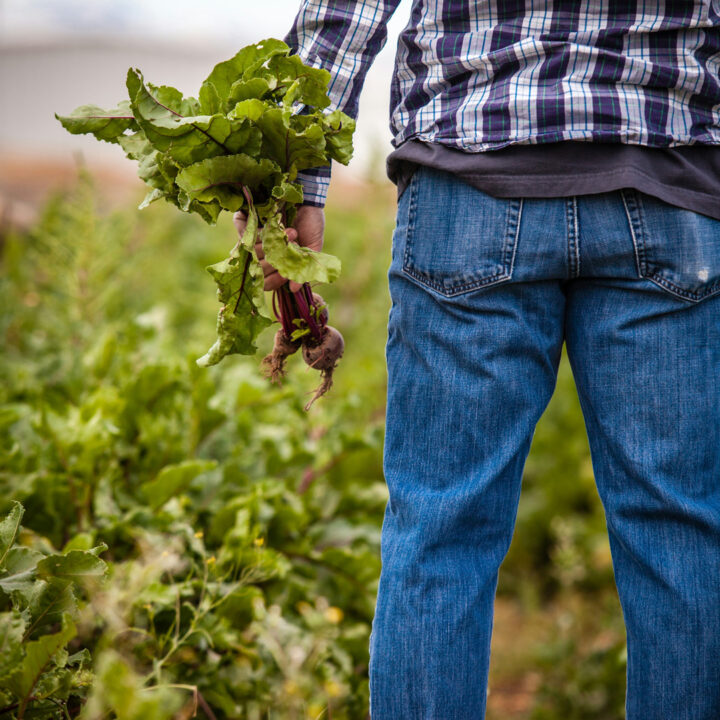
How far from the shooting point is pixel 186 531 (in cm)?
202

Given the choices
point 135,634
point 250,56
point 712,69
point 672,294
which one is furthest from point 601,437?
point 135,634

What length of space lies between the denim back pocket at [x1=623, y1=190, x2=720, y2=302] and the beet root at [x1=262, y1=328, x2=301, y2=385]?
68 centimetres

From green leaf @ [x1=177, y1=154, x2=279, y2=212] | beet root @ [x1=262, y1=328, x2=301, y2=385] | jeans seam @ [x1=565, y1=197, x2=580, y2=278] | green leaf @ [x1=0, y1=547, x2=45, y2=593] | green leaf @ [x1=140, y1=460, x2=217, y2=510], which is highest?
green leaf @ [x1=177, y1=154, x2=279, y2=212]

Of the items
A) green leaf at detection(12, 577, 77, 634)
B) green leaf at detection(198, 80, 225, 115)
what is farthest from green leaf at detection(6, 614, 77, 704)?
green leaf at detection(198, 80, 225, 115)

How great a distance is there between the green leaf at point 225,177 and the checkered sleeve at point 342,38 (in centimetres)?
18

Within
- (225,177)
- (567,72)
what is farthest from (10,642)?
(567,72)

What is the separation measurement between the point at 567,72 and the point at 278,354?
2.47 feet

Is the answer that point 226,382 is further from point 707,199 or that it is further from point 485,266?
point 707,199

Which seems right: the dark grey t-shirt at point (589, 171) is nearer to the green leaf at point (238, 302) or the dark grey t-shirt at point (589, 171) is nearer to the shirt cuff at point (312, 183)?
the shirt cuff at point (312, 183)

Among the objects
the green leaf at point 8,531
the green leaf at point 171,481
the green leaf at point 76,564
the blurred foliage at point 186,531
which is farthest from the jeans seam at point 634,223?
the green leaf at point 171,481

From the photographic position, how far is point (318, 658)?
6.55ft

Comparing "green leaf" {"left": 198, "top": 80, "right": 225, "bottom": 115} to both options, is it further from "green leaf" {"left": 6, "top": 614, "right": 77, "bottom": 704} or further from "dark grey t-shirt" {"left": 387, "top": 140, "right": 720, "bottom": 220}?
"green leaf" {"left": 6, "top": 614, "right": 77, "bottom": 704}

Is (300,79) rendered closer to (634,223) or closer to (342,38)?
(342,38)

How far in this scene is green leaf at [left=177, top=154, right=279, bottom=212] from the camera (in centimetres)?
137
